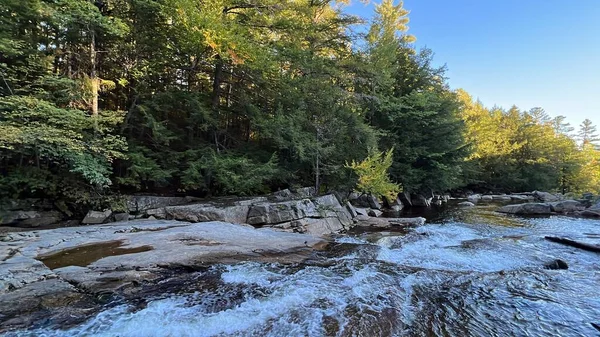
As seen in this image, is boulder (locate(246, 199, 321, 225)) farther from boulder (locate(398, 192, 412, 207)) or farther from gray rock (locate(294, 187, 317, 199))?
boulder (locate(398, 192, 412, 207))

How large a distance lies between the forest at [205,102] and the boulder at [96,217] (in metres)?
0.50

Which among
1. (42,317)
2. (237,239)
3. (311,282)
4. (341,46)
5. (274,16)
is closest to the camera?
(42,317)

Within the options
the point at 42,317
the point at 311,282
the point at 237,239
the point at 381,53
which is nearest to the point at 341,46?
the point at 381,53

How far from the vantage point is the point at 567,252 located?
25.5ft

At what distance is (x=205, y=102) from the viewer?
1404 cm

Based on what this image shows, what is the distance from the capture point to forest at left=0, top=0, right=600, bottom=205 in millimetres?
9859

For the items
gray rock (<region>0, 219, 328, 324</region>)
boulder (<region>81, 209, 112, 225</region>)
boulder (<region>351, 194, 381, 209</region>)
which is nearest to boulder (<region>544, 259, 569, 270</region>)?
gray rock (<region>0, 219, 328, 324</region>)

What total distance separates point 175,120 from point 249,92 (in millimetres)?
3978

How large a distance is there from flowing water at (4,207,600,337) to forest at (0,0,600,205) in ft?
22.3

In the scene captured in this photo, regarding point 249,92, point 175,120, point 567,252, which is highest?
point 249,92

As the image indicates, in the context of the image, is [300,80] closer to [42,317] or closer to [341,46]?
[341,46]

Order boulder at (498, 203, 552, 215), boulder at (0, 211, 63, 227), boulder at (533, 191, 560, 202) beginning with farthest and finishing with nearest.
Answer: boulder at (533, 191, 560, 202) → boulder at (498, 203, 552, 215) → boulder at (0, 211, 63, 227)

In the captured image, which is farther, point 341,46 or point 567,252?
point 341,46

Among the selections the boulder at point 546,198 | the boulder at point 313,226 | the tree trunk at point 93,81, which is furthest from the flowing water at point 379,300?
the boulder at point 546,198
